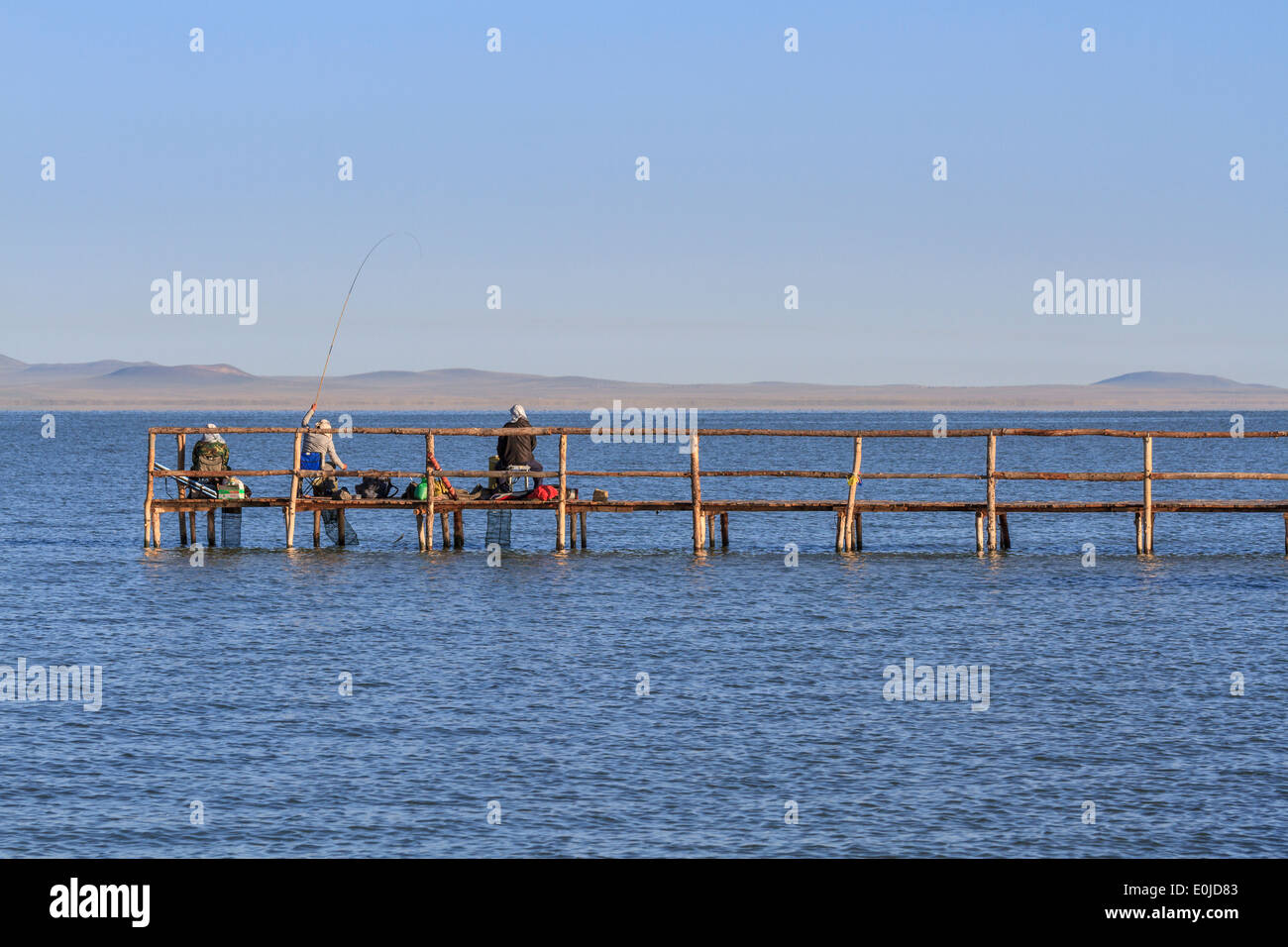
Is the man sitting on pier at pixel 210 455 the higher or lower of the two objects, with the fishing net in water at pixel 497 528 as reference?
higher

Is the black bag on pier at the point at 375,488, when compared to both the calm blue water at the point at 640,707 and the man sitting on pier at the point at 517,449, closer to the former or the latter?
the calm blue water at the point at 640,707

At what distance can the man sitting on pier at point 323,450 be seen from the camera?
97.4ft

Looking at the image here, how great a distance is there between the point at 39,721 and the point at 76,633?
6.68 m

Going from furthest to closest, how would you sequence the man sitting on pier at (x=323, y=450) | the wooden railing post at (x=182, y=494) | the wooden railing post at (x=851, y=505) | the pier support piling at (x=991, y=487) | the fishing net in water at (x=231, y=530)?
the fishing net in water at (x=231, y=530), the wooden railing post at (x=182, y=494), the wooden railing post at (x=851, y=505), the pier support piling at (x=991, y=487), the man sitting on pier at (x=323, y=450)

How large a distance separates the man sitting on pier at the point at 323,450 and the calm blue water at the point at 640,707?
64.5 inches

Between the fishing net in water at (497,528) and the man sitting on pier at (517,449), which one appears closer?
the man sitting on pier at (517,449)

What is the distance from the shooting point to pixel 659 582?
28.7m

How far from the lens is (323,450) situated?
2998cm

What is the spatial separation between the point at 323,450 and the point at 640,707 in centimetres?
1488

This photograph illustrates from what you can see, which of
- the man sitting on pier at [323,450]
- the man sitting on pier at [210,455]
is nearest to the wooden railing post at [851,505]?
the man sitting on pier at [323,450]

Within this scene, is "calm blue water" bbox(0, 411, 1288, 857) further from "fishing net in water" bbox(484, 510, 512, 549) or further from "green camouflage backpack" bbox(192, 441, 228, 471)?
"green camouflage backpack" bbox(192, 441, 228, 471)
